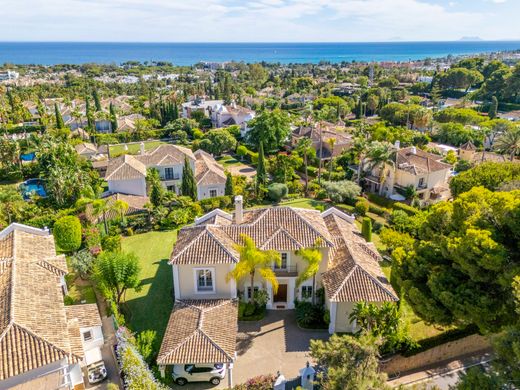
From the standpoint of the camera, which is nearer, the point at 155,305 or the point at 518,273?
the point at 518,273

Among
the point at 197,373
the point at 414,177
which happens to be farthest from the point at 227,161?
the point at 197,373

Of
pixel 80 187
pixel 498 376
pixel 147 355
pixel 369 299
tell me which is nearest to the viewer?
pixel 498 376

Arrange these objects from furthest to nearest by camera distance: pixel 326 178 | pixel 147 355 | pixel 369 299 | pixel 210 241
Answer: pixel 326 178, pixel 210 241, pixel 369 299, pixel 147 355

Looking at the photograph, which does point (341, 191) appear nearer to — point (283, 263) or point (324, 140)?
point (324, 140)

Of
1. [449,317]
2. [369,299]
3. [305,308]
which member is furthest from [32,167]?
[449,317]

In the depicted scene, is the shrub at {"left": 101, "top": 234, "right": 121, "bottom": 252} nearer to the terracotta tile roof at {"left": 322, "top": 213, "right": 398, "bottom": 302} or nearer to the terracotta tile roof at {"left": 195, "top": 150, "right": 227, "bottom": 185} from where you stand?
the terracotta tile roof at {"left": 322, "top": 213, "right": 398, "bottom": 302}

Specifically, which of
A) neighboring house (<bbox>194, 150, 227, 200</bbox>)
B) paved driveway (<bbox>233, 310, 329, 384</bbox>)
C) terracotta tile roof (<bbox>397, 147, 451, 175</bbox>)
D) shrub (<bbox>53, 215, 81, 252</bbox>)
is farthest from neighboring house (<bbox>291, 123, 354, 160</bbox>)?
paved driveway (<bbox>233, 310, 329, 384</bbox>)

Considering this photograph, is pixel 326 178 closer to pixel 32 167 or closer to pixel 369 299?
pixel 369 299
